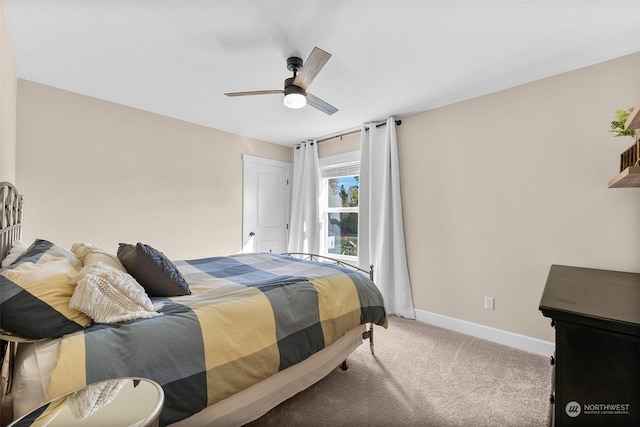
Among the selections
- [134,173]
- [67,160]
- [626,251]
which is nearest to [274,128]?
[134,173]

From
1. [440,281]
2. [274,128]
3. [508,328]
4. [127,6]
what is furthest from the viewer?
[274,128]

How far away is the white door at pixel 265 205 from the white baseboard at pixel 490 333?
249 cm

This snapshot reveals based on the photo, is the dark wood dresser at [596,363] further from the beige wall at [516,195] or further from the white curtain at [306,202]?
the white curtain at [306,202]

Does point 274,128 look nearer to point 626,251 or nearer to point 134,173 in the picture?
point 134,173

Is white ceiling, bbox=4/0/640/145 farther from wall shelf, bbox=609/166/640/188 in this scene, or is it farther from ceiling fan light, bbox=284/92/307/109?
wall shelf, bbox=609/166/640/188

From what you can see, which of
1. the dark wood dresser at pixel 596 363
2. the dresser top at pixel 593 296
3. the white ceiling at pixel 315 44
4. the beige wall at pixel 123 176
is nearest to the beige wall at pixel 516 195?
the white ceiling at pixel 315 44

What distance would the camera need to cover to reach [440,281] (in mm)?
3109

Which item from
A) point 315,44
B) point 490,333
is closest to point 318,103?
point 315,44

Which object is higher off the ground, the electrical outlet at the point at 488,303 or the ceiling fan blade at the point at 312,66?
the ceiling fan blade at the point at 312,66

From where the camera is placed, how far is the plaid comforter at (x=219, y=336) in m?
1.04

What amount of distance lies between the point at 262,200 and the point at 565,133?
3744 mm

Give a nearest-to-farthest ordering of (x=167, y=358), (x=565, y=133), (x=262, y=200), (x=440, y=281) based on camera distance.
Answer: (x=167, y=358), (x=565, y=133), (x=440, y=281), (x=262, y=200)

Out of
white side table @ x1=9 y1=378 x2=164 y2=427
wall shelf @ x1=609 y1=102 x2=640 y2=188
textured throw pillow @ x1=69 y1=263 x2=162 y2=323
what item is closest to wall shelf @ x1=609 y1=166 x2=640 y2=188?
wall shelf @ x1=609 y1=102 x2=640 y2=188

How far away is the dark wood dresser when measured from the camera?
1.01m
